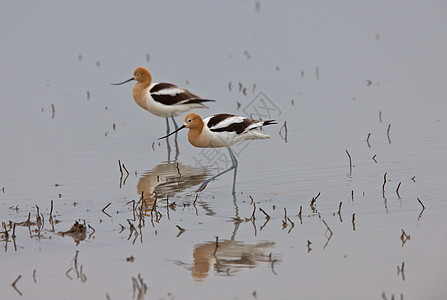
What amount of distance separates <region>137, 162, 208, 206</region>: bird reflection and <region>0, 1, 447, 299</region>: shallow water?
0.14ft

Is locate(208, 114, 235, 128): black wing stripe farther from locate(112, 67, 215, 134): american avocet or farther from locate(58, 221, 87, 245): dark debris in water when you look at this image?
locate(112, 67, 215, 134): american avocet

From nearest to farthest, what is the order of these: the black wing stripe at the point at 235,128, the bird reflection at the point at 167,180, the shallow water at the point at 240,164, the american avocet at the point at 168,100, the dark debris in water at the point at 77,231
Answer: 1. the shallow water at the point at 240,164
2. the dark debris in water at the point at 77,231
3. the bird reflection at the point at 167,180
4. the black wing stripe at the point at 235,128
5. the american avocet at the point at 168,100

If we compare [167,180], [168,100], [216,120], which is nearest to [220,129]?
[216,120]

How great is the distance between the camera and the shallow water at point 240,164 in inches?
230

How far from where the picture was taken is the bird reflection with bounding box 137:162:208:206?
27.3 feet

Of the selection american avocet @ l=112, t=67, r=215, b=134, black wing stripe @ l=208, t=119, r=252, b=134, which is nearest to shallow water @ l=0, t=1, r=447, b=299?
american avocet @ l=112, t=67, r=215, b=134

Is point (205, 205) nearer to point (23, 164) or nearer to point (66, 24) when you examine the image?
point (23, 164)

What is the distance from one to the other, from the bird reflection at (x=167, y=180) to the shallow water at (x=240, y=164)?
42 mm

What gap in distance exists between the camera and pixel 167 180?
8898 mm

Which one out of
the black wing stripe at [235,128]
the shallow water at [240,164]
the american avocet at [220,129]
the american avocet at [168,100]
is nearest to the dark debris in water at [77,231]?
the shallow water at [240,164]

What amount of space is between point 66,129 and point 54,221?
14.5 feet

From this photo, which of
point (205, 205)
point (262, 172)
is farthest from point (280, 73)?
point (205, 205)

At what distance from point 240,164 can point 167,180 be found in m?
1.06

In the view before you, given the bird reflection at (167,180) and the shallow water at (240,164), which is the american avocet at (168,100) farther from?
the bird reflection at (167,180)
